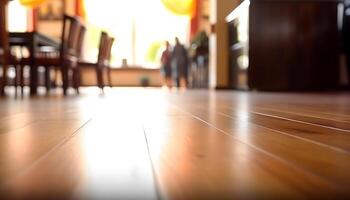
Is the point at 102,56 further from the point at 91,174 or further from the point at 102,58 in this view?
the point at 91,174

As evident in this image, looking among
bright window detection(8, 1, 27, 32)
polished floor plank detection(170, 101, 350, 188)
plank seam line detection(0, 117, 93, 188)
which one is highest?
bright window detection(8, 1, 27, 32)

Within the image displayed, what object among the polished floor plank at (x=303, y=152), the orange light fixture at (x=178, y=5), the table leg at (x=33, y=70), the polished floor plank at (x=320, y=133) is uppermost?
the orange light fixture at (x=178, y=5)

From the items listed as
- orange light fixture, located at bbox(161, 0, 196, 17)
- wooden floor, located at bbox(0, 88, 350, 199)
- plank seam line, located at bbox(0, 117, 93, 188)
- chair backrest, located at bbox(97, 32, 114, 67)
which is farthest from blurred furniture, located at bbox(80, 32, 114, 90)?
plank seam line, located at bbox(0, 117, 93, 188)

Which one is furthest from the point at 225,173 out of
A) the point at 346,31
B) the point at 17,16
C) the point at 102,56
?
the point at 17,16

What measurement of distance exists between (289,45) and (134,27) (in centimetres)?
706

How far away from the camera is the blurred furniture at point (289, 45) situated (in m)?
5.91

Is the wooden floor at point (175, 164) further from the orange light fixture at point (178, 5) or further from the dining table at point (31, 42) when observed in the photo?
the orange light fixture at point (178, 5)

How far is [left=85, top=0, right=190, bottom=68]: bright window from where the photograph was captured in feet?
40.0

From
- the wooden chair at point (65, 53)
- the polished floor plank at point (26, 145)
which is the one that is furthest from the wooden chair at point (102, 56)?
→ the polished floor plank at point (26, 145)

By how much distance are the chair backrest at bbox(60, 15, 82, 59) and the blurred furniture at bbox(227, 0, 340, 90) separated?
2.10m

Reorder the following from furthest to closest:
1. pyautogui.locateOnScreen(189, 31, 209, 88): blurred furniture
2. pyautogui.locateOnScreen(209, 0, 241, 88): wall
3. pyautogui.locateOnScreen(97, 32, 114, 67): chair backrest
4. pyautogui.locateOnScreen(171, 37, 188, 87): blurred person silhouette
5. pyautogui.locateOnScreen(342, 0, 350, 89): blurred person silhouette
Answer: pyautogui.locateOnScreen(171, 37, 188, 87): blurred person silhouette, pyautogui.locateOnScreen(189, 31, 209, 88): blurred furniture, pyautogui.locateOnScreen(209, 0, 241, 88): wall, pyautogui.locateOnScreen(342, 0, 350, 89): blurred person silhouette, pyautogui.locateOnScreen(97, 32, 114, 67): chair backrest

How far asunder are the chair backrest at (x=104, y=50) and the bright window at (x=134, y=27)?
5.96 meters

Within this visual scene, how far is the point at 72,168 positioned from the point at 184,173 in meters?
0.15

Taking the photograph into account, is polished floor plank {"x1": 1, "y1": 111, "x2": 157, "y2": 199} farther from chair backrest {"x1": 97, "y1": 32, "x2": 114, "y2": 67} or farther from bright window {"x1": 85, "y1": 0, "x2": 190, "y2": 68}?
bright window {"x1": 85, "y1": 0, "x2": 190, "y2": 68}
